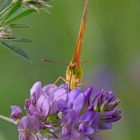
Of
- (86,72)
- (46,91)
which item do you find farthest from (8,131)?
(46,91)

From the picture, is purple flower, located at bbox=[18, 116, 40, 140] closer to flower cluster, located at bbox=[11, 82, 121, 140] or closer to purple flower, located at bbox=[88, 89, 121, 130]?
flower cluster, located at bbox=[11, 82, 121, 140]

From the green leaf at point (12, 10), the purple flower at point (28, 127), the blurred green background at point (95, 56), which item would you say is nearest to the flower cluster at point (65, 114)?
the purple flower at point (28, 127)

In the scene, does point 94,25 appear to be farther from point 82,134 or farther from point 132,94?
point 82,134

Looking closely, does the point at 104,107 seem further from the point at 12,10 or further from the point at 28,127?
the point at 12,10

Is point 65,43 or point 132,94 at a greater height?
point 65,43

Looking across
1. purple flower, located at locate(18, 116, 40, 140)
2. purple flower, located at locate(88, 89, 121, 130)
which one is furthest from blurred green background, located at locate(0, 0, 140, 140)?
purple flower, located at locate(18, 116, 40, 140)

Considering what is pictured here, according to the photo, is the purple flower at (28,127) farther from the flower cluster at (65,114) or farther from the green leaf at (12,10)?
the green leaf at (12,10)
